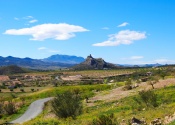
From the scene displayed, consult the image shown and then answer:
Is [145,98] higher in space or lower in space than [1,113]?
higher

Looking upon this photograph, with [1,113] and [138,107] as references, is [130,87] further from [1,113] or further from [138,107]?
[138,107]

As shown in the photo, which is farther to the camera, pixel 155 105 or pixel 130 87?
pixel 130 87

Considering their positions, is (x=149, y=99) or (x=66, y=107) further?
(x=149, y=99)

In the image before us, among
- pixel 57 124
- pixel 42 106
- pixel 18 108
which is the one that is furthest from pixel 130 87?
pixel 57 124

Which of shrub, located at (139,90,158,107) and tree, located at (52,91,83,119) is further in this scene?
shrub, located at (139,90,158,107)

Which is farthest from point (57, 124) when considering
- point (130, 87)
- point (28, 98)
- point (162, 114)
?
point (28, 98)

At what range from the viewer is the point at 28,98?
255 feet

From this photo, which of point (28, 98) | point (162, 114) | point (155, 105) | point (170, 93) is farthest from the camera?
point (28, 98)

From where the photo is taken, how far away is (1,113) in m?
57.3

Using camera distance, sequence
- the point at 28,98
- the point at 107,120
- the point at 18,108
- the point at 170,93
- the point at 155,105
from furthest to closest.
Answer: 1. the point at 28,98
2. the point at 18,108
3. the point at 170,93
4. the point at 155,105
5. the point at 107,120

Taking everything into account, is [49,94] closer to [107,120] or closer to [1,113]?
[1,113]

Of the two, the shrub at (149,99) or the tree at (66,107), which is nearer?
the tree at (66,107)

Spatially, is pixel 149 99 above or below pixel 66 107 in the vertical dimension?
above

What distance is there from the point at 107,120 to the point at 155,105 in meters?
15.2
